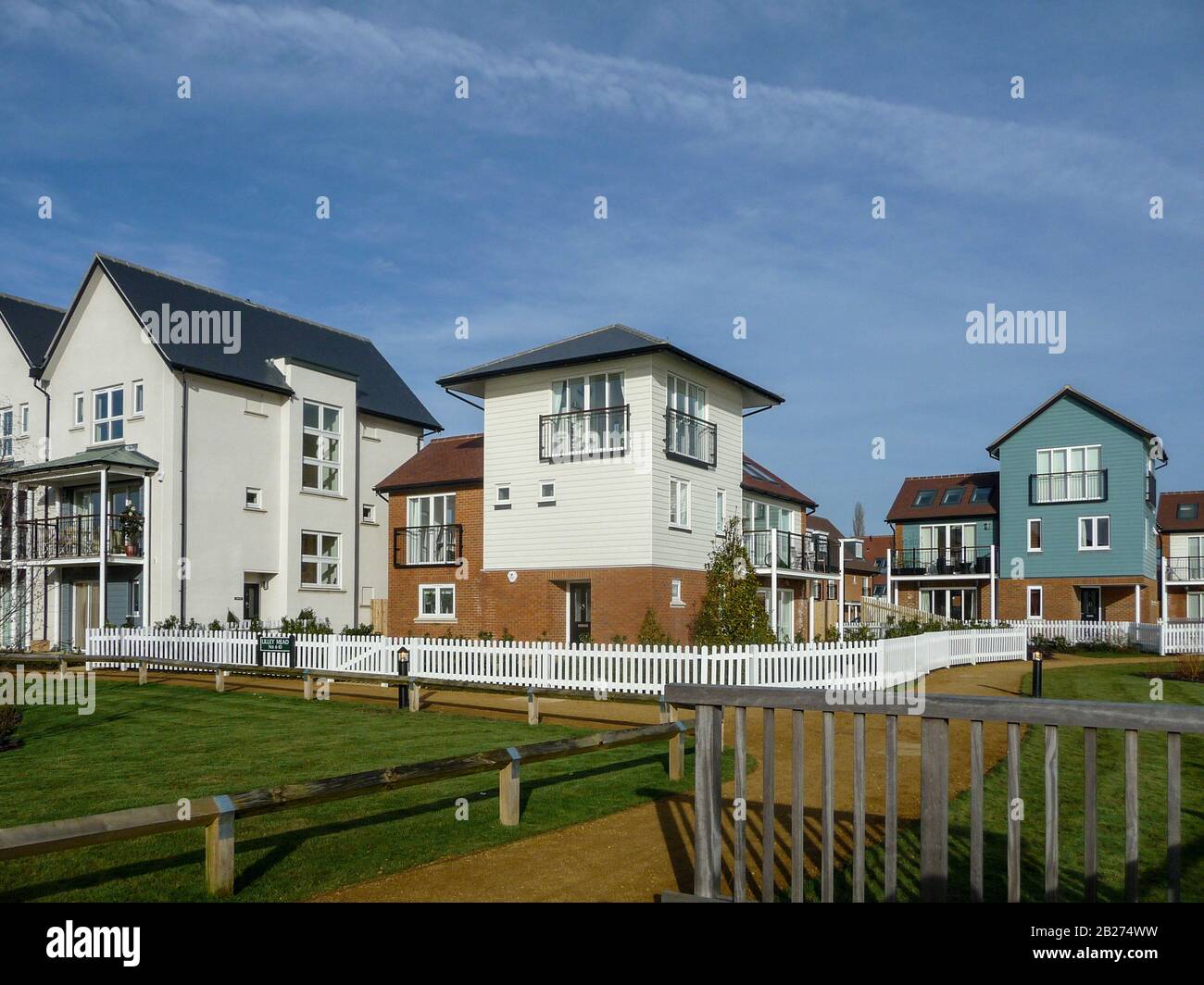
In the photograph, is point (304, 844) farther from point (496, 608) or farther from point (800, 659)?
point (496, 608)

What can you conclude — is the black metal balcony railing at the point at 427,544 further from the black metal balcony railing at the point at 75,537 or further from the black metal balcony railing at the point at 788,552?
the black metal balcony railing at the point at 788,552

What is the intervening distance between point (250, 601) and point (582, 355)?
12.2 metres

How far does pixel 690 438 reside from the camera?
28375mm

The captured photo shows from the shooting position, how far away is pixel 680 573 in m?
27.5

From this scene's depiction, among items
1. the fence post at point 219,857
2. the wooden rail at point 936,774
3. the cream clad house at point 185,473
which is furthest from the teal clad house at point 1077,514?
the fence post at point 219,857

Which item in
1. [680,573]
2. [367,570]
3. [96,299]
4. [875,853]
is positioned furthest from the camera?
[367,570]

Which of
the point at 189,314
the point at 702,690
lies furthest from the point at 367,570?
the point at 702,690

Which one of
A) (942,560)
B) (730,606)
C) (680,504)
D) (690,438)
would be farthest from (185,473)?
(942,560)

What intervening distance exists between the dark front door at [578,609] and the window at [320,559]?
27.3 feet

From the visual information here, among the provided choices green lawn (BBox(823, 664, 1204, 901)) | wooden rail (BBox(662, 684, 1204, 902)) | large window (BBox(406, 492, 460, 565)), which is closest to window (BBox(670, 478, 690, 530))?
large window (BBox(406, 492, 460, 565))

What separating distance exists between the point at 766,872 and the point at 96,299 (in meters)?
29.9

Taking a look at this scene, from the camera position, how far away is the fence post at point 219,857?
658cm

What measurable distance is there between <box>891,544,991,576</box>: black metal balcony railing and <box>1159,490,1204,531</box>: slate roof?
12.2m

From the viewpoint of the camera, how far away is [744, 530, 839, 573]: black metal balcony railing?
1218 inches
